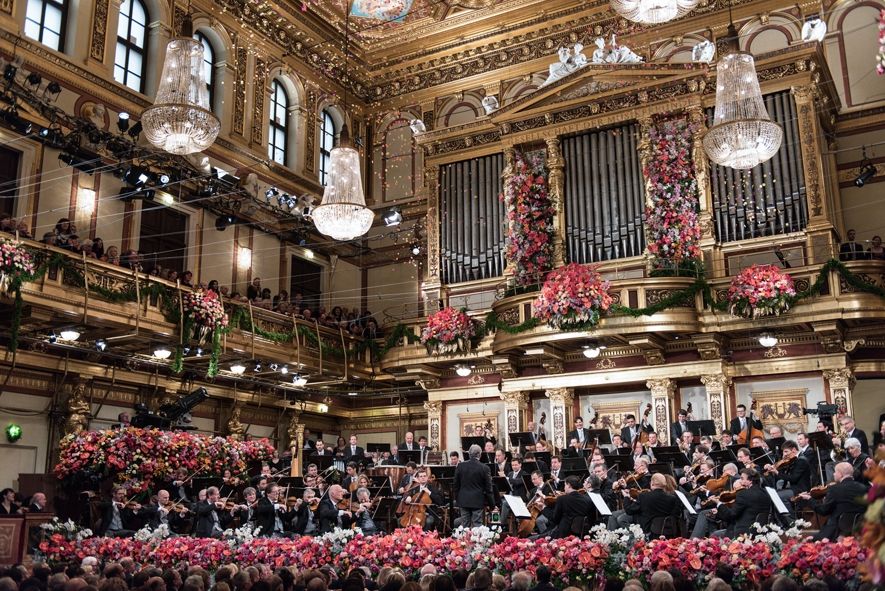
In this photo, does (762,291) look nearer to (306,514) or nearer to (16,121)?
(306,514)

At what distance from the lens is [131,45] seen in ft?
62.7

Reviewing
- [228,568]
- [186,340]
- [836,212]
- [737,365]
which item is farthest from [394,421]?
[228,568]

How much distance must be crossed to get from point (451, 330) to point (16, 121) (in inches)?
361

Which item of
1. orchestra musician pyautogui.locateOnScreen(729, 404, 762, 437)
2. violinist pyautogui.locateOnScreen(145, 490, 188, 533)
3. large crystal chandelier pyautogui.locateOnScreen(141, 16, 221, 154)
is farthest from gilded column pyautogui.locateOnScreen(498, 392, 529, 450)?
large crystal chandelier pyautogui.locateOnScreen(141, 16, 221, 154)

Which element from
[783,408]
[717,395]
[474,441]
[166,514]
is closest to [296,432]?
[474,441]

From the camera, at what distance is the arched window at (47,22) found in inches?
671

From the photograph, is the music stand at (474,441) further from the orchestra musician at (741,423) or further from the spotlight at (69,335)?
the spotlight at (69,335)

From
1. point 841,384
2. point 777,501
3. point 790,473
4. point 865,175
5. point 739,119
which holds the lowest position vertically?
point 777,501

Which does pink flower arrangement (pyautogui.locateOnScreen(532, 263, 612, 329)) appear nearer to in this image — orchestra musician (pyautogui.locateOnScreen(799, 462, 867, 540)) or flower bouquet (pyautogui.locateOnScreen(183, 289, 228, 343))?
flower bouquet (pyautogui.locateOnScreen(183, 289, 228, 343))

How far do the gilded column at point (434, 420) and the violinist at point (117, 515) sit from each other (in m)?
8.00

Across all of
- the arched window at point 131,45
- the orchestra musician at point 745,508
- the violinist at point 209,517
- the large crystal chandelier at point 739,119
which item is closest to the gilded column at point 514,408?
the violinist at point 209,517

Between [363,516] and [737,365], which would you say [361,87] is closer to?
[737,365]

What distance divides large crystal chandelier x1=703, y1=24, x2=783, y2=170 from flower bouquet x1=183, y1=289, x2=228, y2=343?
10139 mm

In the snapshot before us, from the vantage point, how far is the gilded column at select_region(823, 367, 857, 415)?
15.9 metres
